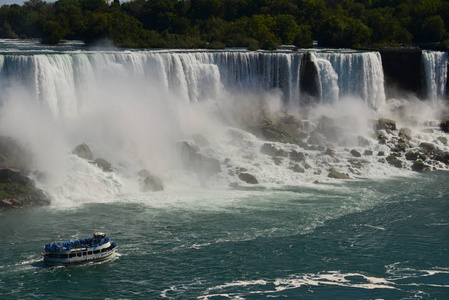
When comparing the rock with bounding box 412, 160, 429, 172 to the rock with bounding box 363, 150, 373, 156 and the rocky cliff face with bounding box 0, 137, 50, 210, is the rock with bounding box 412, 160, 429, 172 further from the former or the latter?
the rocky cliff face with bounding box 0, 137, 50, 210

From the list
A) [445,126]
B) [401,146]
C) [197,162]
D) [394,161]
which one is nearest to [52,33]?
[197,162]

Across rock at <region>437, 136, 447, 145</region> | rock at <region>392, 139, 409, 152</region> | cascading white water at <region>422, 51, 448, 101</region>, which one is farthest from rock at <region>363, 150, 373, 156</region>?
cascading white water at <region>422, 51, 448, 101</region>

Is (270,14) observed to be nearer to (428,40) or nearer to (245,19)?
(245,19)

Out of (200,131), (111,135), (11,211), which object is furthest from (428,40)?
(11,211)

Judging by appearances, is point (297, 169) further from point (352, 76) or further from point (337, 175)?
point (352, 76)

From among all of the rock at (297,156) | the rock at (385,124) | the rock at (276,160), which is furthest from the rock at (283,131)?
the rock at (385,124)
